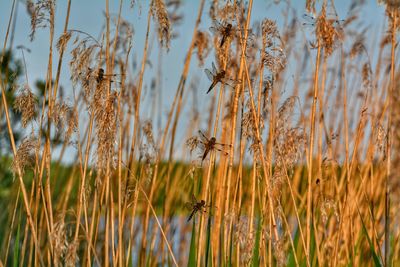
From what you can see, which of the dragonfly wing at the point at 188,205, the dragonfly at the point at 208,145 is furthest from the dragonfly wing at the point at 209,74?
the dragonfly wing at the point at 188,205

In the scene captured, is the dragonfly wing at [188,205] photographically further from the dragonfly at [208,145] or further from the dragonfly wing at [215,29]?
the dragonfly wing at [215,29]

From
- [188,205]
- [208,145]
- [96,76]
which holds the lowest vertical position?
[188,205]

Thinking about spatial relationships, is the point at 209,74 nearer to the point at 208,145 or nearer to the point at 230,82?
the point at 230,82

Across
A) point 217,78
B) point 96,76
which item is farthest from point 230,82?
point 96,76

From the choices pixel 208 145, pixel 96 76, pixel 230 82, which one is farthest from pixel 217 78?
pixel 96 76

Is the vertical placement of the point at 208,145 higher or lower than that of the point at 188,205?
higher

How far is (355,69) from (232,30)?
137 centimetres

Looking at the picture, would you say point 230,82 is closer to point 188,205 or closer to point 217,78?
point 217,78

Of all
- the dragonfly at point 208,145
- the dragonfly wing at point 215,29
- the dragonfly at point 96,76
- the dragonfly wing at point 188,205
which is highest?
the dragonfly wing at point 215,29

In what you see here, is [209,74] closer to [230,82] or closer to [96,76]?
[230,82]

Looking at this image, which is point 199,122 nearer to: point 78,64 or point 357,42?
point 357,42

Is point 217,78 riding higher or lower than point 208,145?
higher

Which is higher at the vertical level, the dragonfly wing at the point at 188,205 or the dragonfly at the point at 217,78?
the dragonfly at the point at 217,78

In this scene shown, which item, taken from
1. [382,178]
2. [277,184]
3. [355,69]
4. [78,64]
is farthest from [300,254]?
[78,64]
